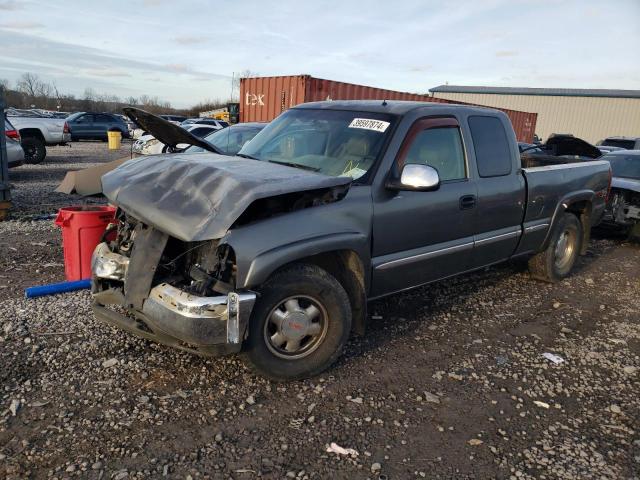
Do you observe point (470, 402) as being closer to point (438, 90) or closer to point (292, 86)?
point (292, 86)

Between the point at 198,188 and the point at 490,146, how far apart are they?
114 inches

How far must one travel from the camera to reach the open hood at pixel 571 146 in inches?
307

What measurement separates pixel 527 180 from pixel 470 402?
8.62ft

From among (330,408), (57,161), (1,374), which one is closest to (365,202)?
(330,408)

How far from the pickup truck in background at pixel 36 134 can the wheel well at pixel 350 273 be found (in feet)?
44.7

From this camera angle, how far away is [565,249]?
20.2 feet

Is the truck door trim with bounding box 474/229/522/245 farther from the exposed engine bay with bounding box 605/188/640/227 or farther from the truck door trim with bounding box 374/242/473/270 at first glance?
the exposed engine bay with bounding box 605/188/640/227

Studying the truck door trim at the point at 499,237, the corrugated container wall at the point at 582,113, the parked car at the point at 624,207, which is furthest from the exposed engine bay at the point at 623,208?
the corrugated container wall at the point at 582,113

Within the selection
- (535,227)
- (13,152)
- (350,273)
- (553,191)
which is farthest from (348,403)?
(13,152)

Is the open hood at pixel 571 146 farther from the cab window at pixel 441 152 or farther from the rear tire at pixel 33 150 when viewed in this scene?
the rear tire at pixel 33 150

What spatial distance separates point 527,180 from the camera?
5.01 metres

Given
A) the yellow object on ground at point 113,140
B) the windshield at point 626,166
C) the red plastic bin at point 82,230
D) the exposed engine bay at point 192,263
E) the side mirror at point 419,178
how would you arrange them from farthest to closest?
the yellow object on ground at point 113,140, the windshield at point 626,166, the red plastic bin at point 82,230, the side mirror at point 419,178, the exposed engine bay at point 192,263

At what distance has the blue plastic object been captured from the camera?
450 cm

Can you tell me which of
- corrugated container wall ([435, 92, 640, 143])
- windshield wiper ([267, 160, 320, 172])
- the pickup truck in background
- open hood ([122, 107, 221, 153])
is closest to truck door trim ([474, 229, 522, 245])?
windshield wiper ([267, 160, 320, 172])
